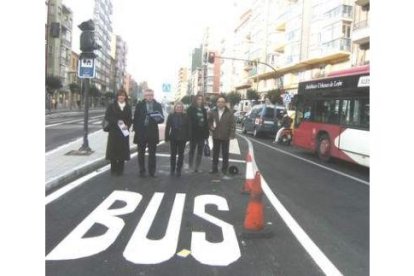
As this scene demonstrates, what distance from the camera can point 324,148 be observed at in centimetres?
1662

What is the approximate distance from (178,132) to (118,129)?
129cm

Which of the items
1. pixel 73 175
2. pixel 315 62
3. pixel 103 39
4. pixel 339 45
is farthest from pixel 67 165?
pixel 103 39

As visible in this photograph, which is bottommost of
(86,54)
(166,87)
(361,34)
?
(166,87)

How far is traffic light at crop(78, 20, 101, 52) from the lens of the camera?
46.6 ft

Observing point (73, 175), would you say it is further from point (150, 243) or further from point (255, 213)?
point (255, 213)

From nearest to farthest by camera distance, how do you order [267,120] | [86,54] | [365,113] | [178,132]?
1. [178,132]
2. [365,113]
3. [86,54]
4. [267,120]

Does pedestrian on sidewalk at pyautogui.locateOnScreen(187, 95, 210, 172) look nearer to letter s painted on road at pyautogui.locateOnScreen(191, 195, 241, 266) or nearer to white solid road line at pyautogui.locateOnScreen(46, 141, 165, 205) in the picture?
white solid road line at pyautogui.locateOnScreen(46, 141, 165, 205)

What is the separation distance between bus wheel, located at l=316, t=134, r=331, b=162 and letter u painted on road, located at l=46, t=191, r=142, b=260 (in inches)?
356

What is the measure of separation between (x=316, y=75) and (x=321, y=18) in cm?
549

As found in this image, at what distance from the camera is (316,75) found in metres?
53.3

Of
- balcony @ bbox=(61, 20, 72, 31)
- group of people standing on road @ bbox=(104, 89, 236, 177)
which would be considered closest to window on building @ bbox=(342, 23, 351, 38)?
group of people standing on road @ bbox=(104, 89, 236, 177)

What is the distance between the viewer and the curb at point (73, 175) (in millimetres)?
9398

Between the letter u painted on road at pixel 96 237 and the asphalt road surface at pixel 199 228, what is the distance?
11 millimetres

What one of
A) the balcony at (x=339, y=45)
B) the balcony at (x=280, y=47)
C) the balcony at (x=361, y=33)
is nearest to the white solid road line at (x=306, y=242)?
the balcony at (x=361, y=33)
